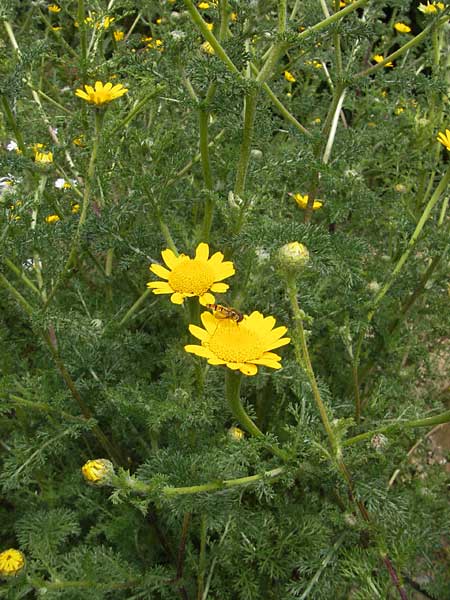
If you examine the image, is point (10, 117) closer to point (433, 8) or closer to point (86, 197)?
point (86, 197)

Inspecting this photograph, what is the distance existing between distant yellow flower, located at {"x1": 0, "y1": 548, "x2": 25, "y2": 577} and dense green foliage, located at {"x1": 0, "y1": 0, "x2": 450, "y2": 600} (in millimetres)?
54

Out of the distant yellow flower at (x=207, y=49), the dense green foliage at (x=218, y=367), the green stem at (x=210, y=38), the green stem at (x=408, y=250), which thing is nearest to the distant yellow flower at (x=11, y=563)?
the dense green foliage at (x=218, y=367)

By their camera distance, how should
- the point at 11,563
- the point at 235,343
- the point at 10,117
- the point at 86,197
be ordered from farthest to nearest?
1. the point at 10,117
2. the point at 86,197
3. the point at 11,563
4. the point at 235,343

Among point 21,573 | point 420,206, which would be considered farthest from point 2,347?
point 420,206

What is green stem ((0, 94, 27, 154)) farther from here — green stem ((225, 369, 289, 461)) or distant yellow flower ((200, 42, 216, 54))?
green stem ((225, 369, 289, 461))

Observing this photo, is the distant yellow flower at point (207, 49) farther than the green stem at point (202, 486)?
Yes

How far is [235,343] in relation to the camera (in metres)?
1.26

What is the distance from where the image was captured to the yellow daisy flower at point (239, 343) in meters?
1.22

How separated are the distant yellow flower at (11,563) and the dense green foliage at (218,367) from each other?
0.18 ft

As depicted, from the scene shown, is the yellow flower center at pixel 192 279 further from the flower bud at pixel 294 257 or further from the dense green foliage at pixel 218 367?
the flower bud at pixel 294 257

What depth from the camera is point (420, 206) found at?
7.73ft

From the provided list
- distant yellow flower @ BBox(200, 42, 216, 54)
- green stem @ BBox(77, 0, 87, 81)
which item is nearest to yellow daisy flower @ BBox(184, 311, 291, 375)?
distant yellow flower @ BBox(200, 42, 216, 54)

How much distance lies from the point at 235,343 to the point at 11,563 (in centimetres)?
83

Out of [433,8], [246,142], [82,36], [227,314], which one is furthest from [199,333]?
[433,8]
